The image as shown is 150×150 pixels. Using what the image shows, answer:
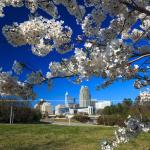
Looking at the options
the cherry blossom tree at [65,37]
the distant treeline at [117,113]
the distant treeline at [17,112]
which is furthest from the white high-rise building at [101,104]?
the cherry blossom tree at [65,37]

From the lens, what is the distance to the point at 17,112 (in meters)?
24.3

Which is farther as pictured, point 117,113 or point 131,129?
point 117,113

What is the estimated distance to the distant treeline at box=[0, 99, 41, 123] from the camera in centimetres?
2352

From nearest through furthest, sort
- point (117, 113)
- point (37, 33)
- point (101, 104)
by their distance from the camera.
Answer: point (37, 33)
point (117, 113)
point (101, 104)

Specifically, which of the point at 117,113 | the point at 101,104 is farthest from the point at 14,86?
the point at 101,104

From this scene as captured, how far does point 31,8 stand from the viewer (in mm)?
4645

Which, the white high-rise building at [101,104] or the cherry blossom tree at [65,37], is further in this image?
the white high-rise building at [101,104]

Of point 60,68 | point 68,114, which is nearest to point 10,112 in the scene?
point 68,114

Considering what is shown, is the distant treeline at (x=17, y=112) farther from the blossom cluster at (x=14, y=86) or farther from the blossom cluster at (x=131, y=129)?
the blossom cluster at (x=131, y=129)

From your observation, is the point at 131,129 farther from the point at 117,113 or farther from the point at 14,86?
the point at 117,113

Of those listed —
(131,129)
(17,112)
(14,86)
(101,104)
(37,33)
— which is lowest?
(131,129)

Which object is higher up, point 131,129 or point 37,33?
point 37,33

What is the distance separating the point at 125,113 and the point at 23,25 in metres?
21.7

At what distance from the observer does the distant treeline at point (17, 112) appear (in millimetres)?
23516
